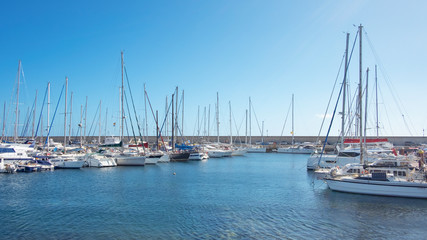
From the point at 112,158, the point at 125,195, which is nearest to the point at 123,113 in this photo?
the point at 112,158

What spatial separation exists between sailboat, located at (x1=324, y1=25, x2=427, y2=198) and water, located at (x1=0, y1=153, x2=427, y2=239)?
2.04ft

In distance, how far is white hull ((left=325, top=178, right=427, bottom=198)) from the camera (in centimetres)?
2458

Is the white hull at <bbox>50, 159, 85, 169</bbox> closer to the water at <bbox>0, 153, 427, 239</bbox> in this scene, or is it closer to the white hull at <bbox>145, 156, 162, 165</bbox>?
the white hull at <bbox>145, 156, 162, 165</bbox>

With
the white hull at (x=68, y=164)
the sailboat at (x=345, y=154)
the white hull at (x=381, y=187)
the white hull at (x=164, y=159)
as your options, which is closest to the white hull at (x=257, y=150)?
the white hull at (x=164, y=159)

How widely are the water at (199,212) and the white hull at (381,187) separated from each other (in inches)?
22.9

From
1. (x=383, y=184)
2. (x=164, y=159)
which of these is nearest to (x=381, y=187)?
(x=383, y=184)

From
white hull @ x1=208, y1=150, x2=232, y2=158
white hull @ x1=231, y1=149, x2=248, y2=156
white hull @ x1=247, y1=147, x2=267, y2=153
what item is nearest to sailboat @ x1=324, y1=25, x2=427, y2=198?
white hull @ x1=208, y1=150, x2=232, y2=158

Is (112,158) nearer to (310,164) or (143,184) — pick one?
(143,184)

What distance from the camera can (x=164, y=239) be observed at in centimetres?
1596

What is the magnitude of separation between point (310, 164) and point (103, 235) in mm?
35769

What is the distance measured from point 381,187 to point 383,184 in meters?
0.31

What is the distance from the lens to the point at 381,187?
2556 cm

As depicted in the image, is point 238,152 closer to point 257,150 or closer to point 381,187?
point 257,150

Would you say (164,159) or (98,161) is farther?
(164,159)
